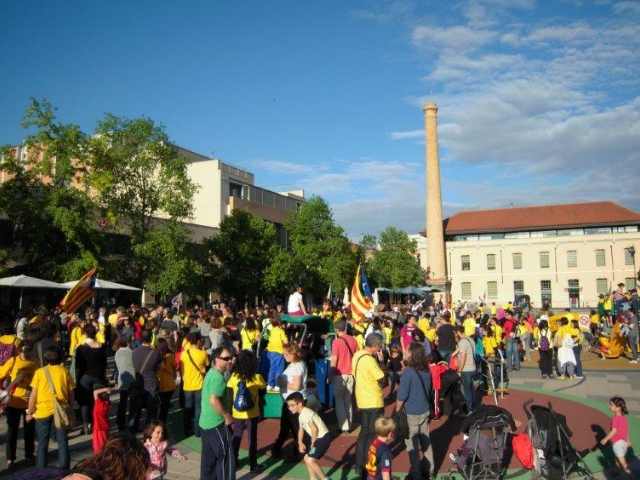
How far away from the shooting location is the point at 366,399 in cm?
777

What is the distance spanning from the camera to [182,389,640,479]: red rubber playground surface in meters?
8.19

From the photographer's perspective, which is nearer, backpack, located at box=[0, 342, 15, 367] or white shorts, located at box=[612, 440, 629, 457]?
white shorts, located at box=[612, 440, 629, 457]

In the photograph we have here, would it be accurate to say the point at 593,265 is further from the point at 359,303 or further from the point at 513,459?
the point at 513,459

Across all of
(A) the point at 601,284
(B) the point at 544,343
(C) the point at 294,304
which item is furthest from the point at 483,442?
(A) the point at 601,284

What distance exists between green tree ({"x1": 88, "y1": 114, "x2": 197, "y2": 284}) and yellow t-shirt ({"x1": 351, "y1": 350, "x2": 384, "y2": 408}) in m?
24.8

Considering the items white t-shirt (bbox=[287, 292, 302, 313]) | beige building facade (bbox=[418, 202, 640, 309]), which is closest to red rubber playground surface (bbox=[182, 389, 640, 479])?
white t-shirt (bbox=[287, 292, 302, 313])

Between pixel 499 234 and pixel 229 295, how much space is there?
43975 mm

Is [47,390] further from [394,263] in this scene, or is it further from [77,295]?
[394,263]

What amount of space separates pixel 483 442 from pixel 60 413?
565cm

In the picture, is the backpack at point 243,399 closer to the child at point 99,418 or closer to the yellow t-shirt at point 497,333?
the child at point 99,418

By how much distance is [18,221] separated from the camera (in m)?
28.1

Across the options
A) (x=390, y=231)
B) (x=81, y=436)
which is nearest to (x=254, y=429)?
(x=81, y=436)

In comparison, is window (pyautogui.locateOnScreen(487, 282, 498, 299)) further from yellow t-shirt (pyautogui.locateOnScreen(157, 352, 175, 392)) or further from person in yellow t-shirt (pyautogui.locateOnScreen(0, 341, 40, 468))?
person in yellow t-shirt (pyautogui.locateOnScreen(0, 341, 40, 468))

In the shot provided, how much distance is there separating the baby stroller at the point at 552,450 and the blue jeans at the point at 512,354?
11.0 meters
